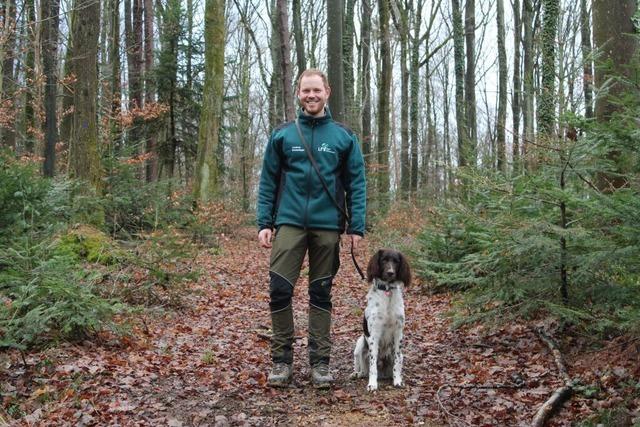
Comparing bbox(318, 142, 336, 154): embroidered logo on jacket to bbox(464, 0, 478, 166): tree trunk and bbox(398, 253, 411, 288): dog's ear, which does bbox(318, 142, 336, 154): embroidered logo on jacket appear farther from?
bbox(464, 0, 478, 166): tree trunk

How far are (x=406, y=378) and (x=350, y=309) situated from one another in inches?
141

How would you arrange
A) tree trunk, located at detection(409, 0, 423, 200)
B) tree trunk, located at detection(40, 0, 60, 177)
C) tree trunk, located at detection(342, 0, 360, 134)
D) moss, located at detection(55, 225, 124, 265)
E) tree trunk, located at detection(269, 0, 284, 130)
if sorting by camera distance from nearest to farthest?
moss, located at detection(55, 225, 124, 265) → tree trunk, located at detection(40, 0, 60, 177) → tree trunk, located at detection(342, 0, 360, 134) → tree trunk, located at detection(409, 0, 423, 200) → tree trunk, located at detection(269, 0, 284, 130)

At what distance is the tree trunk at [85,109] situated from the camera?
11.4 meters

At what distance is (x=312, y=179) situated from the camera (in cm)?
482

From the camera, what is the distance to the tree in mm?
15734

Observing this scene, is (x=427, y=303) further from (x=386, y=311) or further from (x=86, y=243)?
(x=86, y=243)

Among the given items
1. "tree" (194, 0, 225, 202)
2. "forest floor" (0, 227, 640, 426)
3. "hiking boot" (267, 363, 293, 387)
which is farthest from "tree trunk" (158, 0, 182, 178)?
"hiking boot" (267, 363, 293, 387)

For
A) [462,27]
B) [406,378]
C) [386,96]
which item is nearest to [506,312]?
[406,378]

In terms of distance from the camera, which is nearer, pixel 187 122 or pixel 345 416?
pixel 345 416

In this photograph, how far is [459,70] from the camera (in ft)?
70.9

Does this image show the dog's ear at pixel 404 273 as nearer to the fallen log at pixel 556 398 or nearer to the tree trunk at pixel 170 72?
the fallen log at pixel 556 398

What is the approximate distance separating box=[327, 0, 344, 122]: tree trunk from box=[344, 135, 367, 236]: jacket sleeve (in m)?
10.2

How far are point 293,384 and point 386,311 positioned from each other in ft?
3.42

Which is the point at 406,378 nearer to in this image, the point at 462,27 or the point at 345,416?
the point at 345,416
